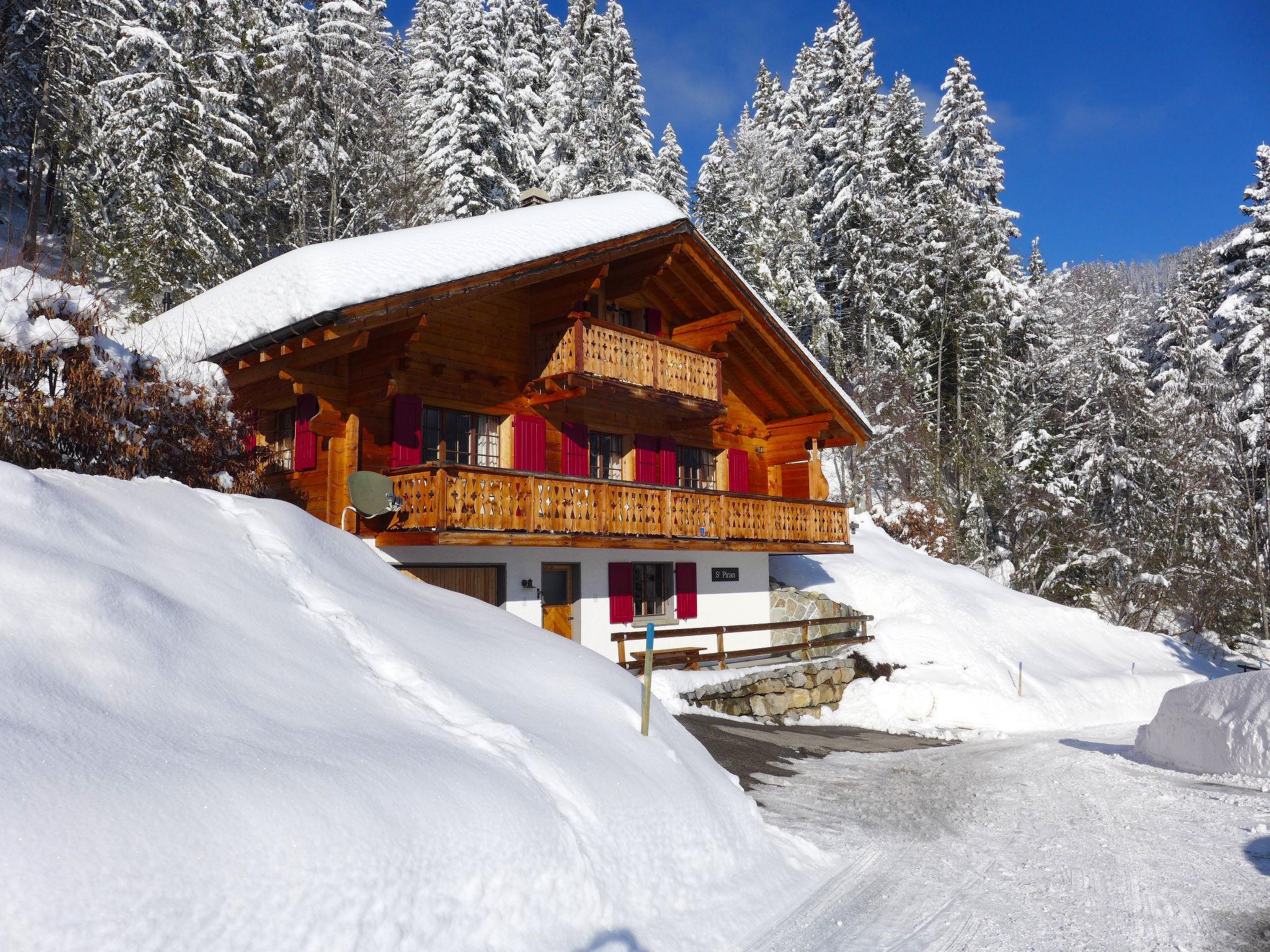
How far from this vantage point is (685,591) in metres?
19.7

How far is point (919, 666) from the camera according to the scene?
19.8 m

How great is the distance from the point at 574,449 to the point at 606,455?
117cm

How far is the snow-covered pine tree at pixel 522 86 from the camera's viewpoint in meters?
36.9

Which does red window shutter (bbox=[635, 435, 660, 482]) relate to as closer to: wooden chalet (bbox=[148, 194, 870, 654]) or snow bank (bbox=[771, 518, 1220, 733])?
wooden chalet (bbox=[148, 194, 870, 654])

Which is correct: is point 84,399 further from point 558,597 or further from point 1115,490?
point 1115,490

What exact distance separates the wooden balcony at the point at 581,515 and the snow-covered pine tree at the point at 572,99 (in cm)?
2376

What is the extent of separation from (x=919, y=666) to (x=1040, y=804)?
9694 mm

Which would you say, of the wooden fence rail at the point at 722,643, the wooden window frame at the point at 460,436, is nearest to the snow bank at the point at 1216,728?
the wooden fence rail at the point at 722,643

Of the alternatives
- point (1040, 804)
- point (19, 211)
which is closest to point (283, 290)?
point (1040, 804)

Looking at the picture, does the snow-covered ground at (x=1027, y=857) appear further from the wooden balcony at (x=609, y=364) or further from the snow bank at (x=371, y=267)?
the snow bank at (x=371, y=267)

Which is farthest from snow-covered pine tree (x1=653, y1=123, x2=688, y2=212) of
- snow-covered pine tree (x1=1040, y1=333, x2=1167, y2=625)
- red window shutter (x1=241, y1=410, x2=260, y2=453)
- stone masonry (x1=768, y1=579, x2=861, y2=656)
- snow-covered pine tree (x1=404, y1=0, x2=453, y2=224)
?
red window shutter (x1=241, y1=410, x2=260, y2=453)

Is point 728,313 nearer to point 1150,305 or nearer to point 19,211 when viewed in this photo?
point 19,211

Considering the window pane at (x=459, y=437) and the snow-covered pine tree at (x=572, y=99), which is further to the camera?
the snow-covered pine tree at (x=572, y=99)

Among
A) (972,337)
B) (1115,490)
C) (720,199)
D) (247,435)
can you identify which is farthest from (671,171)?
(247,435)
